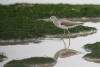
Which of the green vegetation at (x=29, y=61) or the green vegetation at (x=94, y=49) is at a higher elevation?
the green vegetation at (x=94, y=49)

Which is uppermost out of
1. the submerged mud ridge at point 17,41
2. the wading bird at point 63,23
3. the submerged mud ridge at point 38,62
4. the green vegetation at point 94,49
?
the wading bird at point 63,23

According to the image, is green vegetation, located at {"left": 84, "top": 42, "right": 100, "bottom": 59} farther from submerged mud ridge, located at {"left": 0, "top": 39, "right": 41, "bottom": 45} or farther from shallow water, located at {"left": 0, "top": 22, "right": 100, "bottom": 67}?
submerged mud ridge, located at {"left": 0, "top": 39, "right": 41, "bottom": 45}

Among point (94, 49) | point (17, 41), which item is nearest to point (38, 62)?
point (17, 41)

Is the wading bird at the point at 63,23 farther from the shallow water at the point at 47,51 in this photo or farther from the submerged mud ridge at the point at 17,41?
the submerged mud ridge at the point at 17,41

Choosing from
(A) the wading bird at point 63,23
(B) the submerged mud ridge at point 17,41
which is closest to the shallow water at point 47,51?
(B) the submerged mud ridge at point 17,41

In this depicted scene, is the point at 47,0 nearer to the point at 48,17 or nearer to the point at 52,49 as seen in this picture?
the point at 48,17

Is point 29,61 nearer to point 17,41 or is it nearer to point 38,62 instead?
point 38,62

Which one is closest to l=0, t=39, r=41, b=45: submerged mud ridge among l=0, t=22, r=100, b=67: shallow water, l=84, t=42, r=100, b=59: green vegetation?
l=0, t=22, r=100, b=67: shallow water

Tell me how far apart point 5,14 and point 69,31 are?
625mm

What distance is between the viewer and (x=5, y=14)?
1833 millimetres

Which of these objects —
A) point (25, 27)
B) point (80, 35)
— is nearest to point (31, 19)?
point (25, 27)

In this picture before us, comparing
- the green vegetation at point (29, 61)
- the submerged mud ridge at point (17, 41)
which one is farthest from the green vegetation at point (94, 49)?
the submerged mud ridge at point (17, 41)

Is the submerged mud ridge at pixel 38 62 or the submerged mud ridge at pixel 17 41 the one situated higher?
the submerged mud ridge at pixel 17 41

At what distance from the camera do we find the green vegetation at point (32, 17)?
5.90ft
